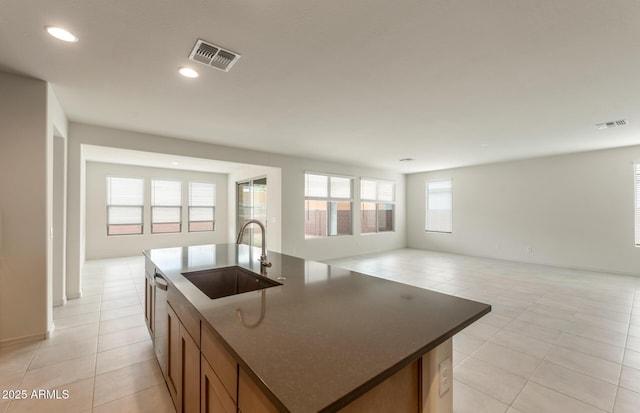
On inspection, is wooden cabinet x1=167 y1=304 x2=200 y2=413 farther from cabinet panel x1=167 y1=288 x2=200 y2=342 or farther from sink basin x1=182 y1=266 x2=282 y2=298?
sink basin x1=182 y1=266 x2=282 y2=298

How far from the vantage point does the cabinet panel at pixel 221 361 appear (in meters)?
0.94

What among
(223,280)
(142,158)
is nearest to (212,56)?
(223,280)

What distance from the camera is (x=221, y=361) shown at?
3.41 feet

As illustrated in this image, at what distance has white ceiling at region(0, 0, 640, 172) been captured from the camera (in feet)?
5.68

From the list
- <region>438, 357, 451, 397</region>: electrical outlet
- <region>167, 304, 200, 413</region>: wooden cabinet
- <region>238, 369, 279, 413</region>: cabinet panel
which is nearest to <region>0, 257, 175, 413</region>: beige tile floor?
<region>167, 304, 200, 413</region>: wooden cabinet

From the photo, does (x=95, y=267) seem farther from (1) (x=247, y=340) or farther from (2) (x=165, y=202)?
(1) (x=247, y=340)

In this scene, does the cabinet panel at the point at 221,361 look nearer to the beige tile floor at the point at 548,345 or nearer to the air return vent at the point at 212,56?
the beige tile floor at the point at 548,345

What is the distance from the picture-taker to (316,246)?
21.9ft

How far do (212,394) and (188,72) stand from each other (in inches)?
99.2

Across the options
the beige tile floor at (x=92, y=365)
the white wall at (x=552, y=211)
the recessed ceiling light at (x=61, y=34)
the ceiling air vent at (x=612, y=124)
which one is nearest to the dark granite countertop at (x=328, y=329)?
the beige tile floor at (x=92, y=365)

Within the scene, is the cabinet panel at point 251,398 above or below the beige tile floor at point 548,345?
above

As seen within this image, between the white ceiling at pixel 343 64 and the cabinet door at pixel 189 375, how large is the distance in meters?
1.96

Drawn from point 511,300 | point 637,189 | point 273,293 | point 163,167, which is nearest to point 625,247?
point 637,189

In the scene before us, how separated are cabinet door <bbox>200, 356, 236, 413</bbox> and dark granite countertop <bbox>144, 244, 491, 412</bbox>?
0.73 feet
